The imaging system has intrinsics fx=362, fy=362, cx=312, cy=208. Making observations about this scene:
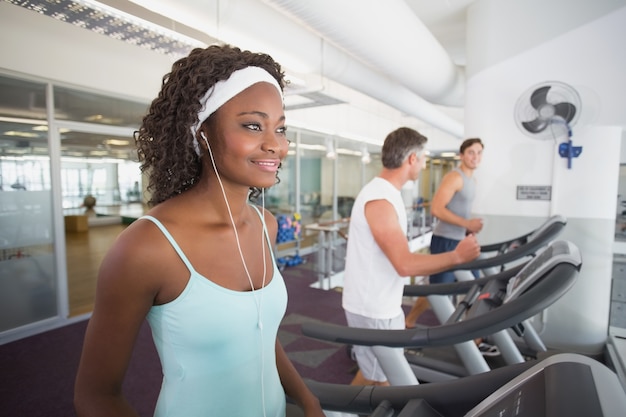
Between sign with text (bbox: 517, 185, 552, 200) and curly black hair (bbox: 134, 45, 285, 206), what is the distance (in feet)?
9.90

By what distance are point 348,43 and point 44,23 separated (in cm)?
284

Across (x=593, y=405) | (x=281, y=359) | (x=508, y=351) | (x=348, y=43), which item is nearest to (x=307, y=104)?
(x=348, y=43)

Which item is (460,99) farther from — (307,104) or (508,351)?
(508,351)

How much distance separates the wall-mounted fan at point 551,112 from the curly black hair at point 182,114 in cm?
279

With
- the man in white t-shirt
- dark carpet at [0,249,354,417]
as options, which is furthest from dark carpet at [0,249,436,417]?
the man in white t-shirt

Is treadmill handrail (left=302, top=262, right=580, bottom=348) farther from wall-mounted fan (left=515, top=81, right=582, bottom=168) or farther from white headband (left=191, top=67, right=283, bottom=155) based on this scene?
wall-mounted fan (left=515, top=81, right=582, bottom=168)

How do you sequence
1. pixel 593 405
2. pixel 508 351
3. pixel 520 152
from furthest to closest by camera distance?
pixel 520 152, pixel 508 351, pixel 593 405

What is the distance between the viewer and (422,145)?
6.33 ft

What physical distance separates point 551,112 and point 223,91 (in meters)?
3.03

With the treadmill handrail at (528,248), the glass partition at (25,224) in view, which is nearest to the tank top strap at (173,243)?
the treadmill handrail at (528,248)

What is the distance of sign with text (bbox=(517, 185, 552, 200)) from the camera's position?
3109mm

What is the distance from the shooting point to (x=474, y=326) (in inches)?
49.5

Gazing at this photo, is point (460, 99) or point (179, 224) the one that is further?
point (460, 99)

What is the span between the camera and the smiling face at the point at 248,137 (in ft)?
2.63
